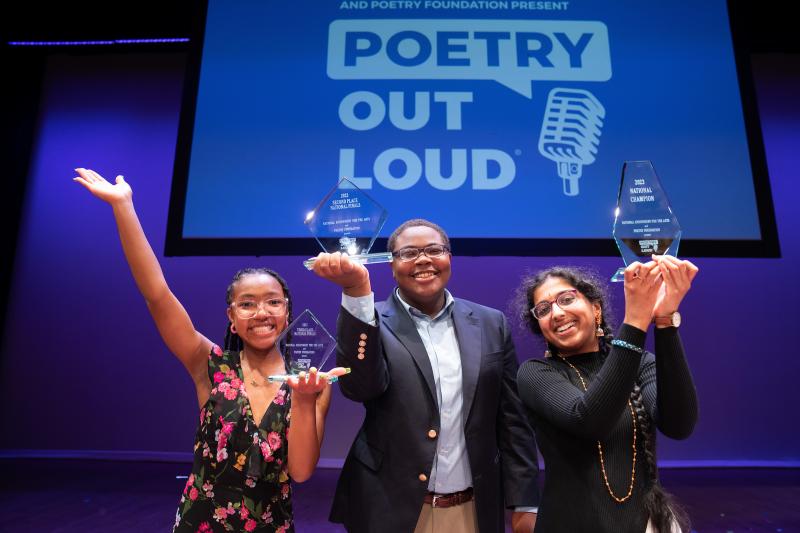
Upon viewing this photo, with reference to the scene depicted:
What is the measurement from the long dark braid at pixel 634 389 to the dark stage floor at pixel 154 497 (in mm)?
1836

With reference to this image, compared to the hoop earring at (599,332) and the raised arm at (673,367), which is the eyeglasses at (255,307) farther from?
the raised arm at (673,367)

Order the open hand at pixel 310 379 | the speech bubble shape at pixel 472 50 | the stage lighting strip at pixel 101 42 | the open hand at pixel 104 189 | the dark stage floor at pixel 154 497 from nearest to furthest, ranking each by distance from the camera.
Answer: the open hand at pixel 310 379 → the open hand at pixel 104 189 → the dark stage floor at pixel 154 497 → the speech bubble shape at pixel 472 50 → the stage lighting strip at pixel 101 42

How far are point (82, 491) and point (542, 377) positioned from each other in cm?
329

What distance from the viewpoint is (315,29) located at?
298 cm

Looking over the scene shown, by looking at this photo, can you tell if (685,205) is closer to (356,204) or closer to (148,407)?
(356,204)

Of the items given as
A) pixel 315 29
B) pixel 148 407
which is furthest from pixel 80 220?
pixel 315 29

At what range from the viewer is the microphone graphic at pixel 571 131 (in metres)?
2.71

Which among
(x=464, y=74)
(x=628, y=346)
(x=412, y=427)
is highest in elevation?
(x=464, y=74)

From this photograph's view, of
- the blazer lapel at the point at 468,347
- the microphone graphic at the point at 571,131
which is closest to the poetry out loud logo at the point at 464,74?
the microphone graphic at the point at 571,131

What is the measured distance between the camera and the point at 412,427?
1.32 m

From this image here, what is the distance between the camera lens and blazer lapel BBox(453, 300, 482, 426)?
4.50ft

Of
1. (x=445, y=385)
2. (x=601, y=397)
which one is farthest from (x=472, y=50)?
(x=601, y=397)

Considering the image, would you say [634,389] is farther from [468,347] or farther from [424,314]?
[424,314]

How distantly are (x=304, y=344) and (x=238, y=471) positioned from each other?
38 centimetres
